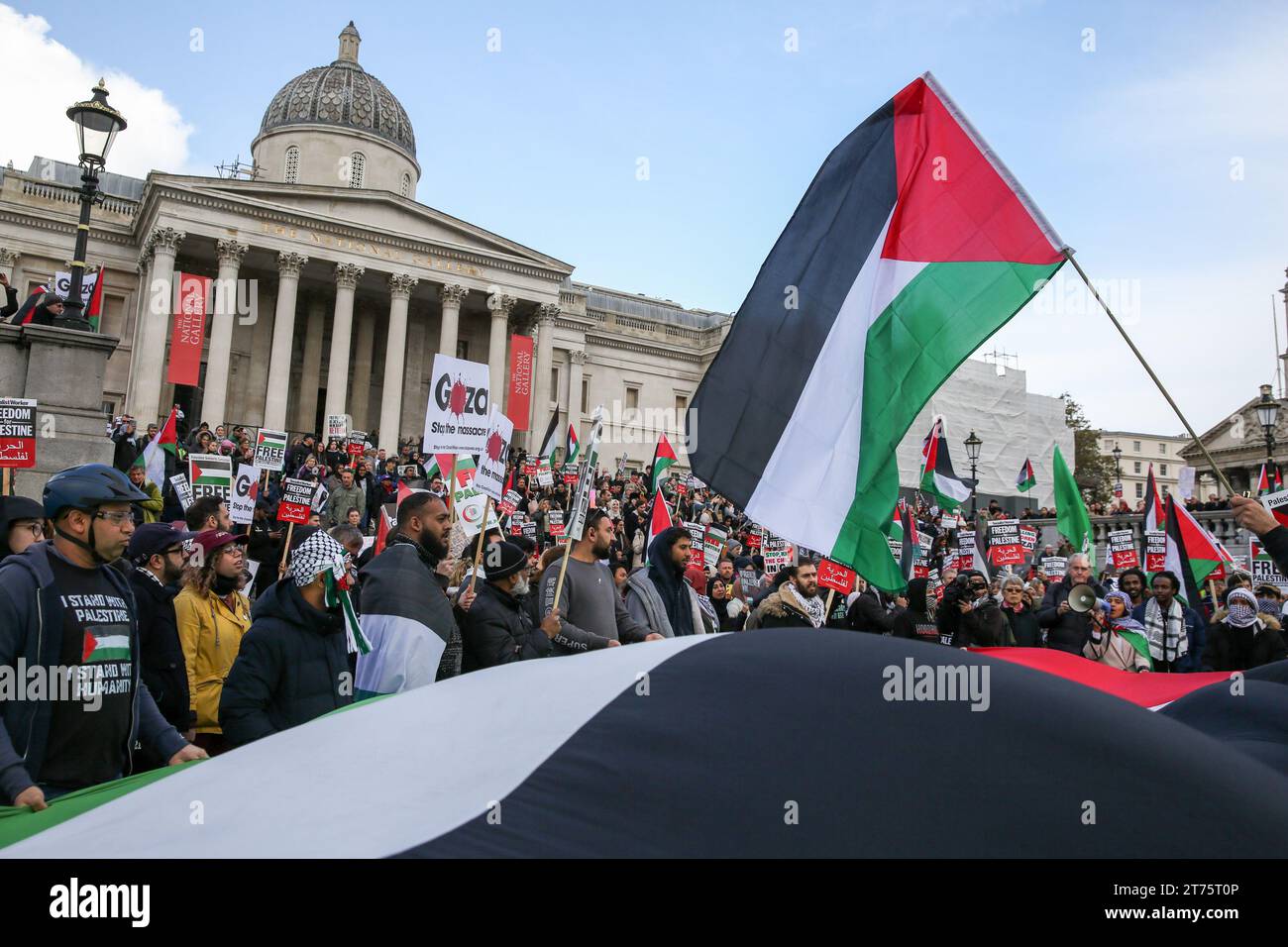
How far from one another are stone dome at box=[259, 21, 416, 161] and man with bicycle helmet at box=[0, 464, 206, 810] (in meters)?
45.4

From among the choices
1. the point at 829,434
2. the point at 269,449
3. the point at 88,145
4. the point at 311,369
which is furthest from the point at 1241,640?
the point at 311,369

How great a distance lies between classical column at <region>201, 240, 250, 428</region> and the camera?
3653 centimetres

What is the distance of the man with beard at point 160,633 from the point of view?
14.5ft

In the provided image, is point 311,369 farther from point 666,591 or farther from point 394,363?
point 666,591

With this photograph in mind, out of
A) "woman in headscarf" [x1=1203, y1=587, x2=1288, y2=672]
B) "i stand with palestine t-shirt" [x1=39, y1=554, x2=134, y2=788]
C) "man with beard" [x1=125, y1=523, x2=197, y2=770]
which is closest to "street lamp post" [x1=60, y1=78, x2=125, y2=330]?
"man with beard" [x1=125, y1=523, x2=197, y2=770]

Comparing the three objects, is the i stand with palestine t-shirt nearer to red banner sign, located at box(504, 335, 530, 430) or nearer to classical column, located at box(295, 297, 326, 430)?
red banner sign, located at box(504, 335, 530, 430)

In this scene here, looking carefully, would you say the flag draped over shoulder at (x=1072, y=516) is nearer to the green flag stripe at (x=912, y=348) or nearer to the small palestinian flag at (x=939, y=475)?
the small palestinian flag at (x=939, y=475)

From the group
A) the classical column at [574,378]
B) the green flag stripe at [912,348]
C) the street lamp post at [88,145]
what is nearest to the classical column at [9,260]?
the classical column at [574,378]

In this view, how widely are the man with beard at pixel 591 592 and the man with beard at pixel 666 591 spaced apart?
17 centimetres

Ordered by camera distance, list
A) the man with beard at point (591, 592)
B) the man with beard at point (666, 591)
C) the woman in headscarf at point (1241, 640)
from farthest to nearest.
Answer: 1. the woman in headscarf at point (1241, 640)
2. the man with beard at point (666, 591)
3. the man with beard at point (591, 592)

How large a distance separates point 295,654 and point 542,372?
1585 inches

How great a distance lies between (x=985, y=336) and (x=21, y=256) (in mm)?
43321

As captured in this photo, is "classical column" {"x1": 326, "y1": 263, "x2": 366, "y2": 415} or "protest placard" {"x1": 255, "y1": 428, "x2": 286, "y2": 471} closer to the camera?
"protest placard" {"x1": 255, "y1": 428, "x2": 286, "y2": 471}

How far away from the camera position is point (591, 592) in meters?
5.97
